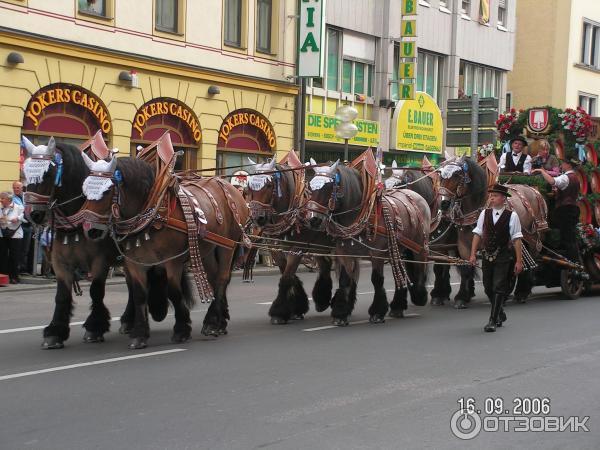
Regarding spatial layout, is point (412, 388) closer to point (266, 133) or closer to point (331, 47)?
point (266, 133)

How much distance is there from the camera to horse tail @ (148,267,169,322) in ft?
35.0

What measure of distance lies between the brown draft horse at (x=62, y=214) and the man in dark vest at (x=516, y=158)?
8.01 meters

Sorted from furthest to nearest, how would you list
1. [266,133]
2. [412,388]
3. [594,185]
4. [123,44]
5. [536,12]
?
[536,12] < [266,133] < [123,44] < [594,185] < [412,388]

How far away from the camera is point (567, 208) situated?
1480cm

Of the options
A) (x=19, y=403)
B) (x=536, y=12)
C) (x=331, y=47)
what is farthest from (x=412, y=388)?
(x=536, y=12)

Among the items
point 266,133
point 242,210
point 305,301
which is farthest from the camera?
point 266,133

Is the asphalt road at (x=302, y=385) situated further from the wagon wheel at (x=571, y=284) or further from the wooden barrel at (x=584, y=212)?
the wooden barrel at (x=584, y=212)

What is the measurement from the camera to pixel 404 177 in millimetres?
15672

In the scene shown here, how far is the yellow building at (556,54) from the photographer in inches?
1582

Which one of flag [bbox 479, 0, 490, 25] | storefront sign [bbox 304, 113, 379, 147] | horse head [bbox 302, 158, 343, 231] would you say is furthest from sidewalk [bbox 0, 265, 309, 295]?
flag [bbox 479, 0, 490, 25]

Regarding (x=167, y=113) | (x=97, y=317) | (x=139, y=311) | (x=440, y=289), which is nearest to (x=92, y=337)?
(x=97, y=317)

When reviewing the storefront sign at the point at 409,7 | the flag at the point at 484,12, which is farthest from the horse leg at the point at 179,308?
the flag at the point at 484,12

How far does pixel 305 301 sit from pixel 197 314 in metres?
1.65

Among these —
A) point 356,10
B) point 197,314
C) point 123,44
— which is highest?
point 356,10
